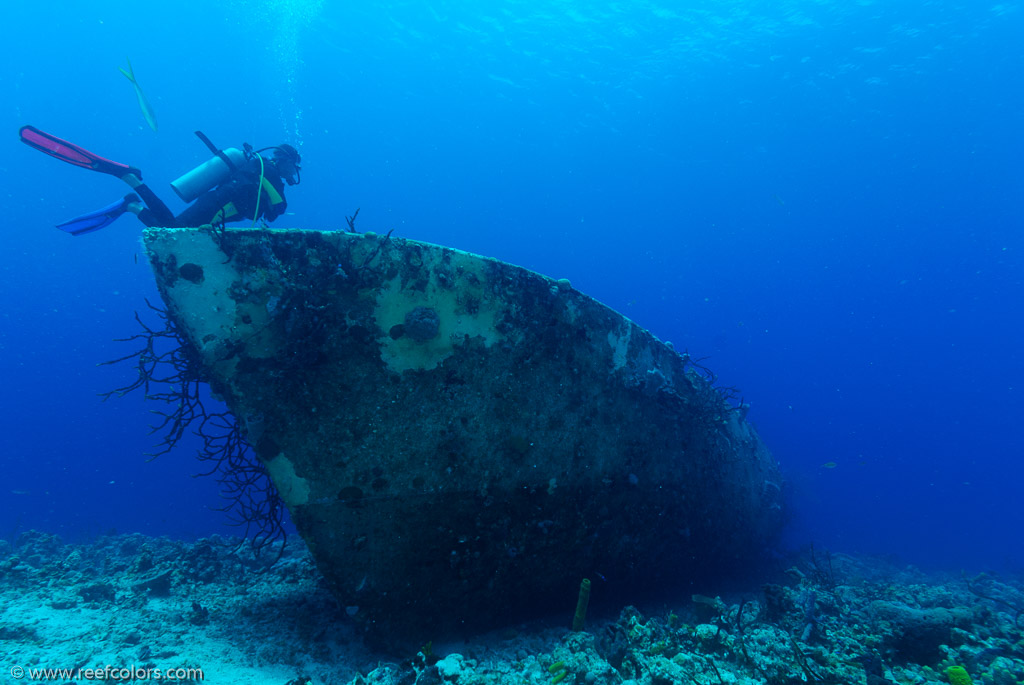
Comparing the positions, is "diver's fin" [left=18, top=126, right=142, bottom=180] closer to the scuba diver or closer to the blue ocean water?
the scuba diver

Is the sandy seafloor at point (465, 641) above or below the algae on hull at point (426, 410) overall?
below

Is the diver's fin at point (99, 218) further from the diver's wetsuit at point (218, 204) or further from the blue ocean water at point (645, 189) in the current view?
the blue ocean water at point (645, 189)

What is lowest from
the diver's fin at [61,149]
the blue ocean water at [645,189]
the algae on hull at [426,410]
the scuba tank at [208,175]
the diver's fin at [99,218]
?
the algae on hull at [426,410]

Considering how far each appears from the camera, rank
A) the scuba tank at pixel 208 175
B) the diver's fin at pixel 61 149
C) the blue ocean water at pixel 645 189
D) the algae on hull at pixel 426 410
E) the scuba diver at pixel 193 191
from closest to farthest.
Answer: the algae on hull at pixel 426 410, the diver's fin at pixel 61 149, the scuba diver at pixel 193 191, the scuba tank at pixel 208 175, the blue ocean water at pixel 645 189

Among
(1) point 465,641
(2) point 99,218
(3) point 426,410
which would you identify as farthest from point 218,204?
(1) point 465,641

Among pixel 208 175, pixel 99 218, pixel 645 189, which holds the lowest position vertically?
pixel 99 218

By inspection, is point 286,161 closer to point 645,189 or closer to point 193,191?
point 193,191

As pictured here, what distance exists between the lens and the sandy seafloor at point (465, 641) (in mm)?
2773

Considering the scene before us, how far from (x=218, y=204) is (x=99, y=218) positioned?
1313 millimetres

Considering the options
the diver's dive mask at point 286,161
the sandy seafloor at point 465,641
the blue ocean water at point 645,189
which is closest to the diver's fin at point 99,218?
the diver's dive mask at point 286,161

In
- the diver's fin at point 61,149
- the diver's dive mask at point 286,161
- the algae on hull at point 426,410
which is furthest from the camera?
the diver's dive mask at point 286,161

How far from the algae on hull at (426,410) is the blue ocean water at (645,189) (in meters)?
11.9

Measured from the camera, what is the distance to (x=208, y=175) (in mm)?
5191

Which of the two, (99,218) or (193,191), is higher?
(193,191)
